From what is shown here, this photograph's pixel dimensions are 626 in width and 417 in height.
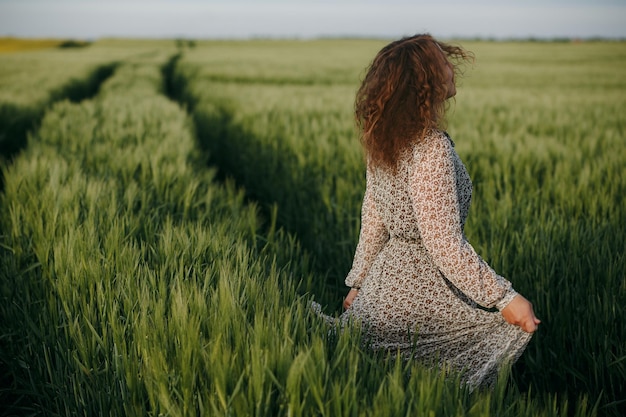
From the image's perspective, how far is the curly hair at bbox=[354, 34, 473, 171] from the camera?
1.67 metres

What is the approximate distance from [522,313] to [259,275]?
0.88 meters

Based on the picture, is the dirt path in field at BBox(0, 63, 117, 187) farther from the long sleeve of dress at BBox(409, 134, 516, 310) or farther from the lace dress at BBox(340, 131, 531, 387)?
the long sleeve of dress at BBox(409, 134, 516, 310)

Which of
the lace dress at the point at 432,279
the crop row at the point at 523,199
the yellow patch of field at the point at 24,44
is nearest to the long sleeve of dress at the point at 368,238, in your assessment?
the lace dress at the point at 432,279

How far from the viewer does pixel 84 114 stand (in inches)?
254

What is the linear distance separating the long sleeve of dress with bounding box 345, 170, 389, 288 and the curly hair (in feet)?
0.77

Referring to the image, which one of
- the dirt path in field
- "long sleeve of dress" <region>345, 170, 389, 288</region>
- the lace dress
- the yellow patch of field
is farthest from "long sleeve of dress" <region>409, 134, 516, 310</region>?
the yellow patch of field

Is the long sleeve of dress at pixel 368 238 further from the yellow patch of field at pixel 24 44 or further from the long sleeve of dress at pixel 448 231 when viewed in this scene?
the yellow patch of field at pixel 24 44

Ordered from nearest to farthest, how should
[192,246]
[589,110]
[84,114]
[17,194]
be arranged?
1. [192,246]
2. [17,194]
3. [84,114]
4. [589,110]

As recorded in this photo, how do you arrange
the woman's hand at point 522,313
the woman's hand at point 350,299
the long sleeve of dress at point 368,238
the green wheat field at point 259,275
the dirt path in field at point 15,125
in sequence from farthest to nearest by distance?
the dirt path in field at point 15,125 → the woman's hand at point 350,299 → the long sleeve of dress at point 368,238 → the woman's hand at point 522,313 → the green wheat field at point 259,275

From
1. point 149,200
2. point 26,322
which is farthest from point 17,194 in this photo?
point 26,322

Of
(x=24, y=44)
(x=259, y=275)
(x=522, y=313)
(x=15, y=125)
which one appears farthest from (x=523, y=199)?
(x=24, y=44)

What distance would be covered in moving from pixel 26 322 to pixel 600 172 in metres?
3.52

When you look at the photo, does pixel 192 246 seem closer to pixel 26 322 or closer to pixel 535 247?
pixel 26 322

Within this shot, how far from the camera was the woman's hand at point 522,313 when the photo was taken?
1.60 metres
